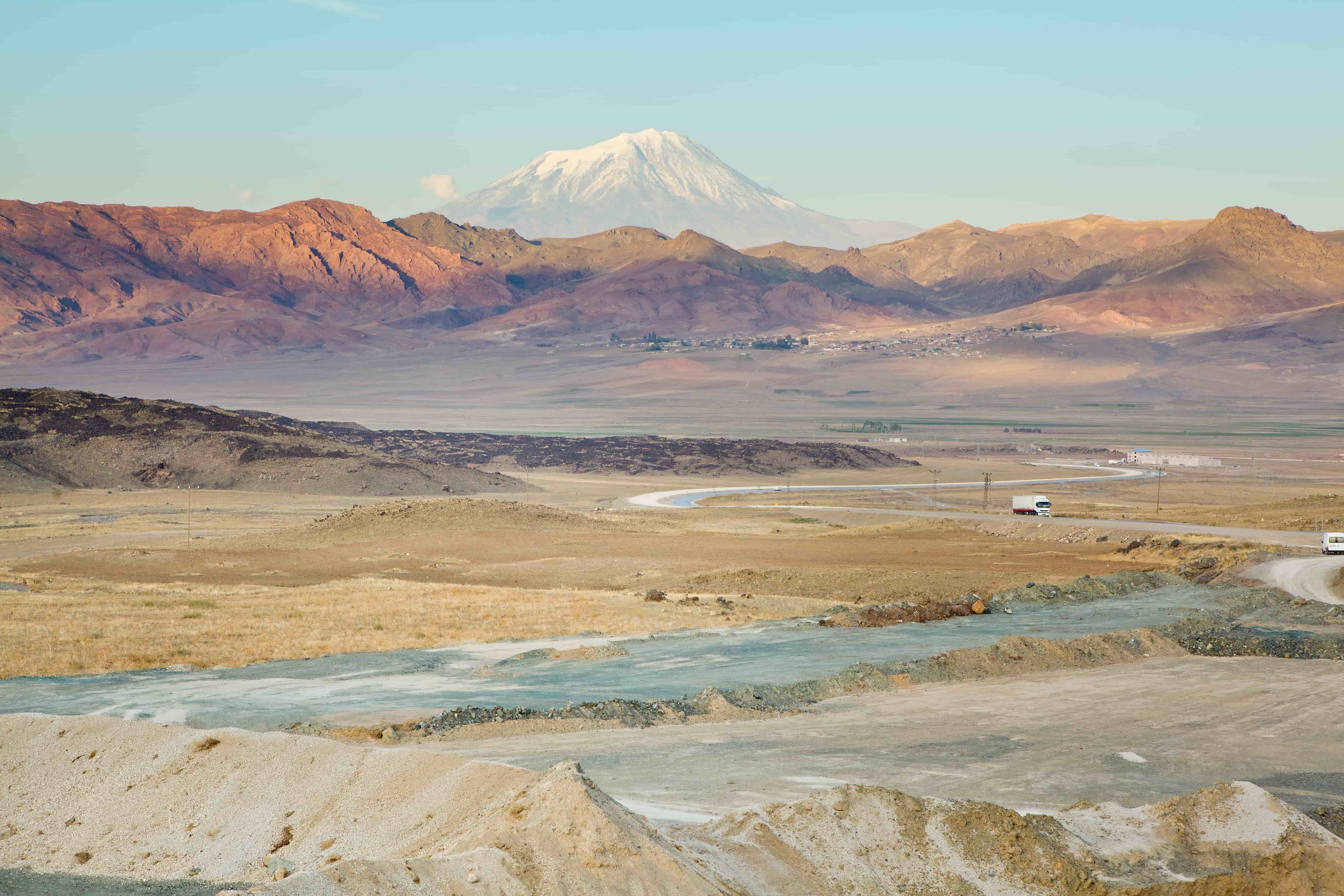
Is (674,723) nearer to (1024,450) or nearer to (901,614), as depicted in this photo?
(901,614)

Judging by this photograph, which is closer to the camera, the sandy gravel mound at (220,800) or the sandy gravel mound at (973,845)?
the sandy gravel mound at (973,845)

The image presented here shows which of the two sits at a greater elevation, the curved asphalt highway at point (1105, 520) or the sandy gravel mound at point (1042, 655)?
the sandy gravel mound at point (1042, 655)

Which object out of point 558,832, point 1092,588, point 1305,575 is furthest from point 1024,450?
point 558,832

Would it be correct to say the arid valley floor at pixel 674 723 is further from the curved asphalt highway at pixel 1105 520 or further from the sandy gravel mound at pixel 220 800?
the curved asphalt highway at pixel 1105 520

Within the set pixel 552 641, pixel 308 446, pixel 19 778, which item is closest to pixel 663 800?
pixel 19 778

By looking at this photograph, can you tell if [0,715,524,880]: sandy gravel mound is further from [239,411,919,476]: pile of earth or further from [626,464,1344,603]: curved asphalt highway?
[239,411,919,476]: pile of earth

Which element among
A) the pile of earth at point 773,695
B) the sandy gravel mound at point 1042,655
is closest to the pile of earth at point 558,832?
the pile of earth at point 773,695
